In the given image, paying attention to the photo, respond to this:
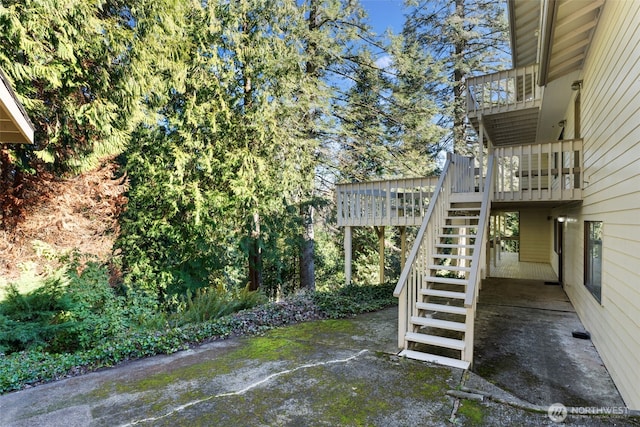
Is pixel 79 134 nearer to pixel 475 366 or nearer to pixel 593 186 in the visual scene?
pixel 475 366

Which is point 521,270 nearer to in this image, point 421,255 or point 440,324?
point 421,255

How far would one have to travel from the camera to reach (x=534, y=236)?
13633mm

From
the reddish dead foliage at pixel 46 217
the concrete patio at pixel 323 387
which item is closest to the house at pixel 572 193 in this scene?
the concrete patio at pixel 323 387

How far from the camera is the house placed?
350 cm

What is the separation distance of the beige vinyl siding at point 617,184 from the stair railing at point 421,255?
2.15m

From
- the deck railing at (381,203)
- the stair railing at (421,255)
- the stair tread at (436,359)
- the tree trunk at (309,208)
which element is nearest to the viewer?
the stair tread at (436,359)

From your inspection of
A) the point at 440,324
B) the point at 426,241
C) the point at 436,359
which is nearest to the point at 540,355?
the point at 440,324

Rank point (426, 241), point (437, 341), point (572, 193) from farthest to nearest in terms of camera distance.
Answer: point (572, 193) < point (426, 241) < point (437, 341)

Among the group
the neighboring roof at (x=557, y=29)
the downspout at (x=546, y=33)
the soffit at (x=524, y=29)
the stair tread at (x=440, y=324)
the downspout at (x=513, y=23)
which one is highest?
the soffit at (x=524, y=29)

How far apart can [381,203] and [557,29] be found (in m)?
4.61

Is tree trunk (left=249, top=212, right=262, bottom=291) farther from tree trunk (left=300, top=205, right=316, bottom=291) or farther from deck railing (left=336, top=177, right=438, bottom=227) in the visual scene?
deck railing (left=336, top=177, right=438, bottom=227)

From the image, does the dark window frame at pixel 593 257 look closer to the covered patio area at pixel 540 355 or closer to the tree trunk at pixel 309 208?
the covered patio area at pixel 540 355

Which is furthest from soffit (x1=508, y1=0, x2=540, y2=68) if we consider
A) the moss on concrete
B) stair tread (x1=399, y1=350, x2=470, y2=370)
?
the moss on concrete

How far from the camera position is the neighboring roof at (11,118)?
3.29m
